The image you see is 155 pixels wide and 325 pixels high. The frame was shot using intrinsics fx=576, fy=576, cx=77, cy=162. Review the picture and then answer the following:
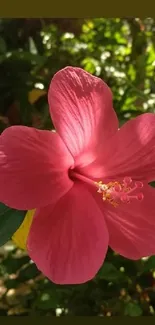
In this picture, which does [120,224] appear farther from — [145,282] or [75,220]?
[145,282]

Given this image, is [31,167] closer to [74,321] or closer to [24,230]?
[24,230]

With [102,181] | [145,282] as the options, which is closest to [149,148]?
[102,181]

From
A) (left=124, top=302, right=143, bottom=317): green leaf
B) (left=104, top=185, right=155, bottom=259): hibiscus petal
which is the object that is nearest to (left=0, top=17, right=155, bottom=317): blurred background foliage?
(left=124, top=302, right=143, bottom=317): green leaf

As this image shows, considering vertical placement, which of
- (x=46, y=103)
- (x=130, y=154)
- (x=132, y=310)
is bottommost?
(x=132, y=310)

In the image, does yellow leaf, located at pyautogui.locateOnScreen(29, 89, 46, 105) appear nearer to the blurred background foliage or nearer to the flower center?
the blurred background foliage

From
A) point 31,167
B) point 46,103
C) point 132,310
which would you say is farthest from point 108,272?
point 31,167

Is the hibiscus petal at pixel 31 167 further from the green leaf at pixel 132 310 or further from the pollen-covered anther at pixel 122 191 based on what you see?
the green leaf at pixel 132 310
